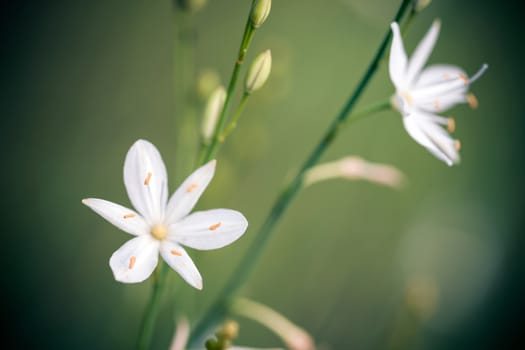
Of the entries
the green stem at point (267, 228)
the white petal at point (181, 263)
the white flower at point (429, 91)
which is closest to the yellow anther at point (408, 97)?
the white flower at point (429, 91)

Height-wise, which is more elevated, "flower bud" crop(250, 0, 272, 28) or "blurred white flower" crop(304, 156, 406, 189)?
"flower bud" crop(250, 0, 272, 28)

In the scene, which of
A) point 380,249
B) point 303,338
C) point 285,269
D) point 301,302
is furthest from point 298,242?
point 303,338

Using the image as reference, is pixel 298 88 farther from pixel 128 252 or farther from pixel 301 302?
pixel 128 252

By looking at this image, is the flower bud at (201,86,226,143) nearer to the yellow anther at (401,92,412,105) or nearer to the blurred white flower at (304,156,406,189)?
the blurred white flower at (304,156,406,189)

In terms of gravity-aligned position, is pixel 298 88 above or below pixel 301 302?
above

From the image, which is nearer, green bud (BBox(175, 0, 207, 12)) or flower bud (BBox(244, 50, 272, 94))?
flower bud (BBox(244, 50, 272, 94))

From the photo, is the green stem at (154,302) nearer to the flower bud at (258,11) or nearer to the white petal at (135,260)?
the white petal at (135,260)

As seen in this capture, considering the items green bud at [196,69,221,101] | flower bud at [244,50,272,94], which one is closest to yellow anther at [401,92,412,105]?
flower bud at [244,50,272,94]
